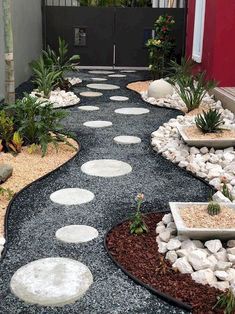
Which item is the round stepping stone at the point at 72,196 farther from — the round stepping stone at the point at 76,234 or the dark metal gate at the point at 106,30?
the dark metal gate at the point at 106,30

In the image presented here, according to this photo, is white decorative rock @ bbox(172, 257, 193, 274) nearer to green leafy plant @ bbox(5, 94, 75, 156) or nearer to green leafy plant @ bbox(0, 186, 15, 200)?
green leafy plant @ bbox(0, 186, 15, 200)

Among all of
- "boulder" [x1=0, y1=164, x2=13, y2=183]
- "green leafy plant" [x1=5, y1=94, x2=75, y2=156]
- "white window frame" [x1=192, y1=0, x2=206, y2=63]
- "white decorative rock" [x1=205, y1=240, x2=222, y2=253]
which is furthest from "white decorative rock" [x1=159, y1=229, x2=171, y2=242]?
"white window frame" [x1=192, y1=0, x2=206, y2=63]

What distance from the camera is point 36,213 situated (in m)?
3.36

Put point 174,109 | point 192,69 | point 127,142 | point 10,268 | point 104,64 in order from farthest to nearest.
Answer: point 104,64 → point 192,69 → point 174,109 → point 127,142 → point 10,268

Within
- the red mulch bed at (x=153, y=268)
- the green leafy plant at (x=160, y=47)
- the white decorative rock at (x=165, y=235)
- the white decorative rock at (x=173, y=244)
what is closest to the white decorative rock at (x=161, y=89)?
the green leafy plant at (x=160, y=47)

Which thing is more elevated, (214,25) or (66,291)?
(214,25)

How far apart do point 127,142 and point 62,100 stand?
2325 mm

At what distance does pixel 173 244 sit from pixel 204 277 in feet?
1.13

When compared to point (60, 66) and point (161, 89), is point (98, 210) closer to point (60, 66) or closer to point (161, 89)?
point (161, 89)

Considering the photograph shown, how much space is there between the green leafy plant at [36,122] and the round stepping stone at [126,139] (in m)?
0.69

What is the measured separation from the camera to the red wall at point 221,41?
6.96 m

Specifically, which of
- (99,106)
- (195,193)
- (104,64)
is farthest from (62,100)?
(104,64)

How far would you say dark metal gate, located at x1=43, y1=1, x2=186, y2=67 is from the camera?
35.8 feet

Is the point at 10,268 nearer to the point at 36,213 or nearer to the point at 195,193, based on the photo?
the point at 36,213
